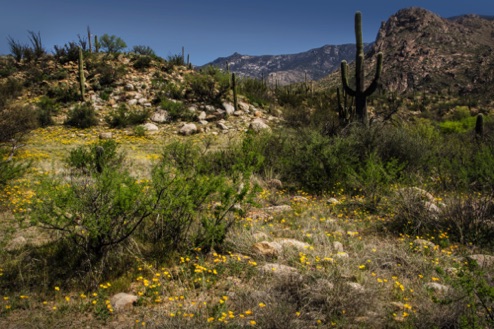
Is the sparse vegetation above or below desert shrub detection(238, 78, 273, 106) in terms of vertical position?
below

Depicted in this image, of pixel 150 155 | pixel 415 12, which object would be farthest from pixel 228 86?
pixel 415 12

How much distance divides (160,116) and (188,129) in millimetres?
2121

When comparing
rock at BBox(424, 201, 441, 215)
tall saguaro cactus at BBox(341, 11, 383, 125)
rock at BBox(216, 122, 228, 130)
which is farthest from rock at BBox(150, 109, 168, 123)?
rock at BBox(424, 201, 441, 215)

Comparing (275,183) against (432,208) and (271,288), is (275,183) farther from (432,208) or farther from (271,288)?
(271,288)

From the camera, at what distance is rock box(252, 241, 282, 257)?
13.2 feet

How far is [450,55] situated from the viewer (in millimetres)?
61781

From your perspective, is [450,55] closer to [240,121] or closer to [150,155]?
[240,121]

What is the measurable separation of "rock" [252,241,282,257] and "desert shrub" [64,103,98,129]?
1210 centimetres

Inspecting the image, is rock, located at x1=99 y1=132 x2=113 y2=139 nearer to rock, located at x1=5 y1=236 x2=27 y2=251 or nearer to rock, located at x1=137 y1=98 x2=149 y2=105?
rock, located at x1=137 y1=98 x2=149 y2=105

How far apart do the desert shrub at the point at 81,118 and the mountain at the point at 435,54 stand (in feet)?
139

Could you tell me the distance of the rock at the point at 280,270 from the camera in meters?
3.38

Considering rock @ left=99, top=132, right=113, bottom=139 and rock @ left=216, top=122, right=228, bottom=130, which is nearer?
rock @ left=99, top=132, right=113, bottom=139

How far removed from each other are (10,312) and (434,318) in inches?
146

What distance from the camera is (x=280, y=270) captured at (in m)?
3.58
